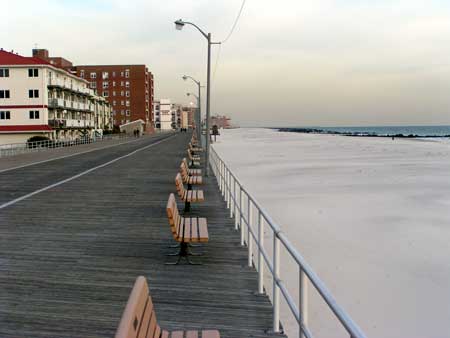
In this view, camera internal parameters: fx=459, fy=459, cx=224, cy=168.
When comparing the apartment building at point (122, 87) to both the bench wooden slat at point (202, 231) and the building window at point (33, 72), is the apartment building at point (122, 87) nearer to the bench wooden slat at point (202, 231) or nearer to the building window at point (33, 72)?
the building window at point (33, 72)

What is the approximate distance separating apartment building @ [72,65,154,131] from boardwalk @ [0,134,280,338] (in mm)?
114378

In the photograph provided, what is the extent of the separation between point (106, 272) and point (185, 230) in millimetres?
1286

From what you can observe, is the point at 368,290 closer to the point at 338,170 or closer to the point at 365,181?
A: the point at 365,181

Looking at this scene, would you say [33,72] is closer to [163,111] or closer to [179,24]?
[179,24]

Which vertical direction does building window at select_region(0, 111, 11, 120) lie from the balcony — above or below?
above

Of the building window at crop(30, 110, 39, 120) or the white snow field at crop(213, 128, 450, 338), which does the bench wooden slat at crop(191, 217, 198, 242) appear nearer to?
the white snow field at crop(213, 128, 450, 338)

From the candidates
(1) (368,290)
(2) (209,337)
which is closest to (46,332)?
(2) (209,337)

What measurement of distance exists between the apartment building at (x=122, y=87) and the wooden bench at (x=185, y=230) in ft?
389

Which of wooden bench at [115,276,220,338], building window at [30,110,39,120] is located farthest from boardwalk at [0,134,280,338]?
building window at [30,110,39,120]

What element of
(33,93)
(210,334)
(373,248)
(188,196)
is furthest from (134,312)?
(33,93)

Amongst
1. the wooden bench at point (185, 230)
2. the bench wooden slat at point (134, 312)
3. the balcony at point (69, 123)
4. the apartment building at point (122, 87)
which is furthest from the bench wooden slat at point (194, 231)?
the apartment building at point (122, 87)

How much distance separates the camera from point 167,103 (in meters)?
198

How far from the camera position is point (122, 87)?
122875mm

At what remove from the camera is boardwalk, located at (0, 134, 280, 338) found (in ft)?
15.5
